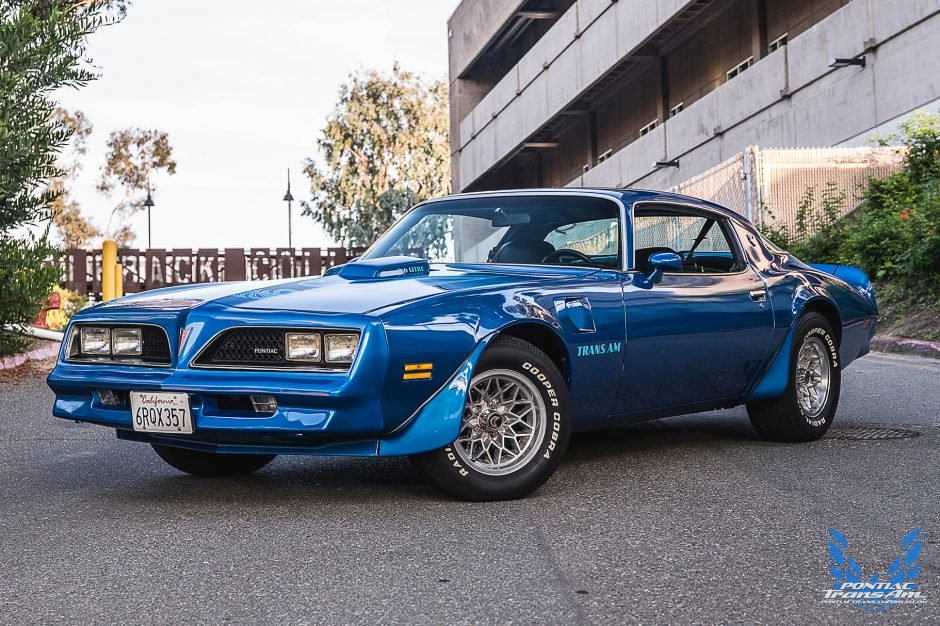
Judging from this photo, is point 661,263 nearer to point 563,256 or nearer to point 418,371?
point 563,256

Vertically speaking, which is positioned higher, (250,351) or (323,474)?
(250,351)

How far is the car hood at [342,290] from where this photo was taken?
4.78 metres

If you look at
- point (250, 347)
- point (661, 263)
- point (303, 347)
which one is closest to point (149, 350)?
point (250, 347)

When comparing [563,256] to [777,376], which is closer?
[563,256]

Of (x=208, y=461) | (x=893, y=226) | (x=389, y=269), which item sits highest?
(x=893, y=226)

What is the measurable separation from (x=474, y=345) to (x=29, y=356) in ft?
37.2

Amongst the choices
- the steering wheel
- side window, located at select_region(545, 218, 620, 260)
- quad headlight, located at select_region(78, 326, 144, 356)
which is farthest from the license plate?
side window, located at select_region(545, 218, 620, 260)

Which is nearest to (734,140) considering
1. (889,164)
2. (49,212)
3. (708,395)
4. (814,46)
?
(814,46)

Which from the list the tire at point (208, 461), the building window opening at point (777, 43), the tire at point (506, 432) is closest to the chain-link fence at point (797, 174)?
the building window opening at point (777, 43)

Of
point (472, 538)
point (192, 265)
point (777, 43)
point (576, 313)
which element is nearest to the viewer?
point (472, 538)

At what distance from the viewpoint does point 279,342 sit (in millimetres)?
4676

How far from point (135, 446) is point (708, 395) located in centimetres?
346

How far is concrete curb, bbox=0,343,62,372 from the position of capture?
45.3 ft

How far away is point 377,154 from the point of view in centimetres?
5447
